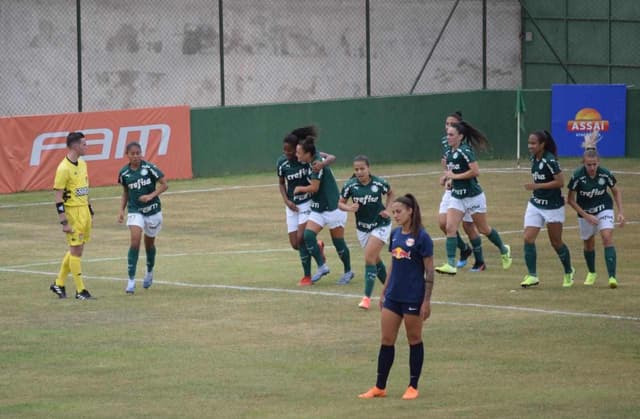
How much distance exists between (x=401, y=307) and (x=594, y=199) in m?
6.96

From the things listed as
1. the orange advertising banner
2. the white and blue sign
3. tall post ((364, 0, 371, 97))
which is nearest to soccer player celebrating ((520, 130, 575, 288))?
the orange advertising banner

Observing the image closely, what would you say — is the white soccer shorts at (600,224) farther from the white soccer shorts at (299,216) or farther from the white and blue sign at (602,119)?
the white and blue sign at (602,119)

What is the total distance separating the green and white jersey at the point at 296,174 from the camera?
804 inches

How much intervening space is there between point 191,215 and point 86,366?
1421 cm

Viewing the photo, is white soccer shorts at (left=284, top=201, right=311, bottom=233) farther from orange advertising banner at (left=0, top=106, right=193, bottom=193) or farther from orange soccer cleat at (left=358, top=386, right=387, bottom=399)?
orange advertising banner at (left=0, top=106, right=193, bottom=193)

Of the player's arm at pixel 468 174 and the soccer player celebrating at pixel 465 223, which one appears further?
the soccer player celebrating at pixel 465 223

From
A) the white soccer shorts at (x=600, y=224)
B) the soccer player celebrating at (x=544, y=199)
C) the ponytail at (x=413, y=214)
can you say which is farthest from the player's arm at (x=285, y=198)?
the ponytail at (x=413, y=214)

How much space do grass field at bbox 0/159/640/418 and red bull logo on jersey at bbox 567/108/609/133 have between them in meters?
14.0

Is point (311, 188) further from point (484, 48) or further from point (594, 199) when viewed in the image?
point (484, 48)

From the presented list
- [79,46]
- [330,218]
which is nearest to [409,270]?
[330,218]

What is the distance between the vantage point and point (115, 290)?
2011 centimetres

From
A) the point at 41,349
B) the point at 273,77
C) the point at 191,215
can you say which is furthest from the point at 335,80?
the point at 41,349

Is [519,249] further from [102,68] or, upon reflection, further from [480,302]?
[102,68]

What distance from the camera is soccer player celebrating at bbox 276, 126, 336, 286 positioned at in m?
20.3
